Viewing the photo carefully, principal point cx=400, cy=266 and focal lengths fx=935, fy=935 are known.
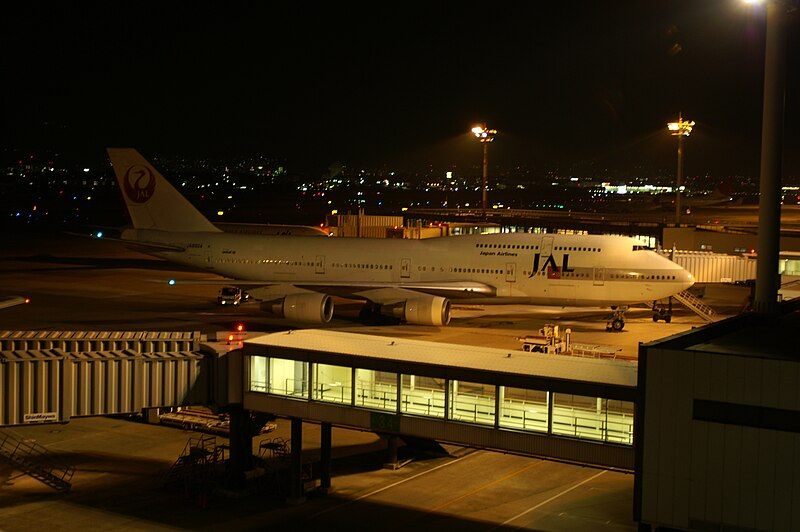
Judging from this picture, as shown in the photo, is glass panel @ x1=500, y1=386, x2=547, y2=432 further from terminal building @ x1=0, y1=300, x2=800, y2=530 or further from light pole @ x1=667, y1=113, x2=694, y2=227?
light pole @ x1=667, y1=113, x2=694, y2=227

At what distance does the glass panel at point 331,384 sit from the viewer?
21.8 m

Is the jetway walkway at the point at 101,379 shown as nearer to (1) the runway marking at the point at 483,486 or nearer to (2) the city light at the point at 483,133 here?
(1) the runway marking at the point at 483,486

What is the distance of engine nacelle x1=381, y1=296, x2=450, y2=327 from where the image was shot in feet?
135

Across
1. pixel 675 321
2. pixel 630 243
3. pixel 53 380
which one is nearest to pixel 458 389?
pixel 53 380

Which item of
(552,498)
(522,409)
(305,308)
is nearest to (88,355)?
(522,409)

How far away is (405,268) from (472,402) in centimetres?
2561

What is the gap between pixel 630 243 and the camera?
43.5 meters

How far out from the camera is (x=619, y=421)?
61.8 ft

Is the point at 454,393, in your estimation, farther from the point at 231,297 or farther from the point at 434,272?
the point at 231,297

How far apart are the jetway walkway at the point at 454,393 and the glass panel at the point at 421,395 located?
22mm

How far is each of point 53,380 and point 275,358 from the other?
17.5ft

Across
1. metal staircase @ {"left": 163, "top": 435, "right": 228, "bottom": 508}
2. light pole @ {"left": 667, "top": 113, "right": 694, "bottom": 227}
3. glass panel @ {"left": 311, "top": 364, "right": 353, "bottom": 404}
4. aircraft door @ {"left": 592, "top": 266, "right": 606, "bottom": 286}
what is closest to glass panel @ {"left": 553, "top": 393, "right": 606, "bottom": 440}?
glass panel @ {"left": 311, "top": 364, "right": 353, "bottom": 404}

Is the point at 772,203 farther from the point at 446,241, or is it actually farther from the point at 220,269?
the point at 220,269

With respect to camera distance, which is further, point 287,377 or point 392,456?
point 392,456
